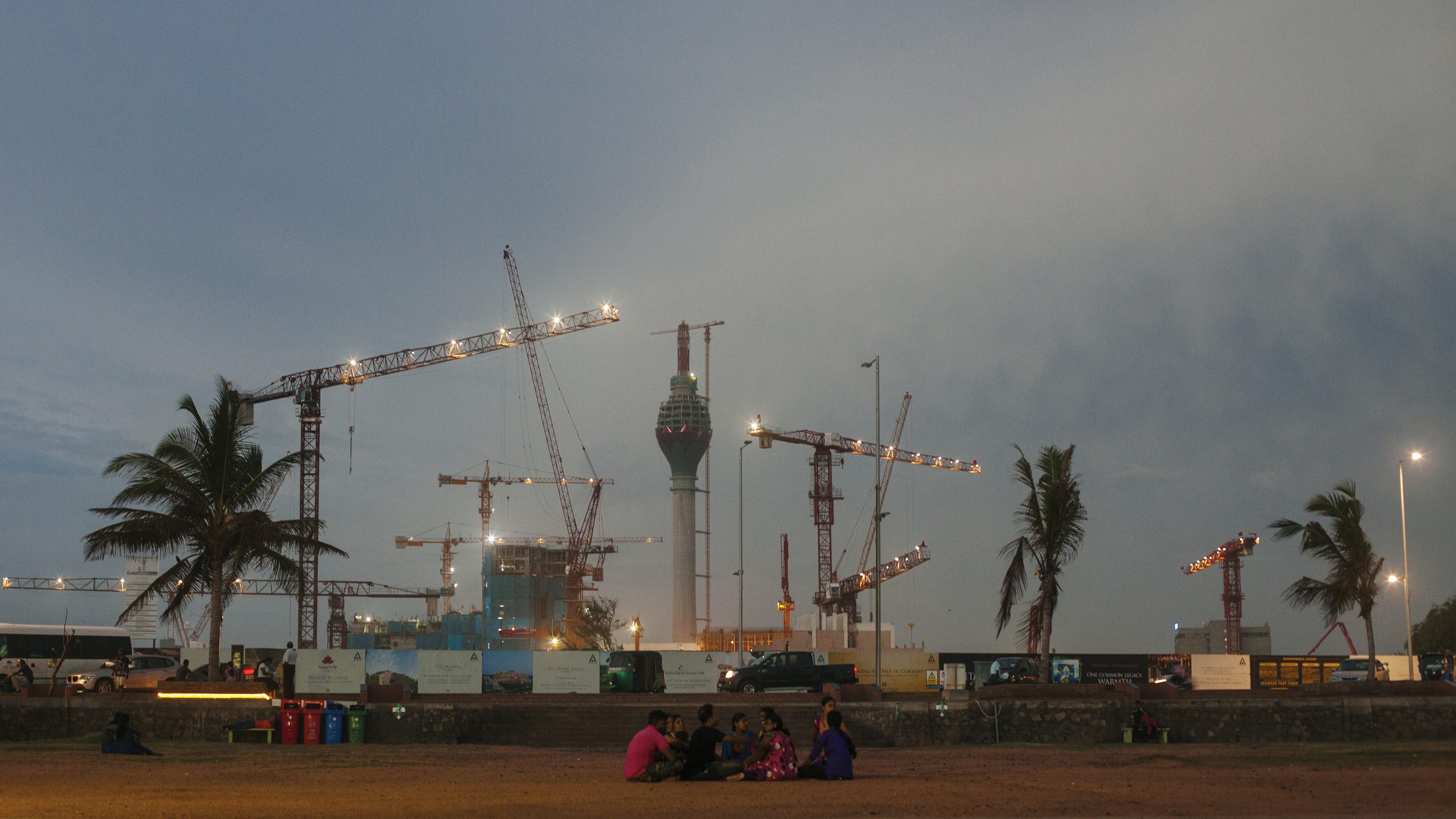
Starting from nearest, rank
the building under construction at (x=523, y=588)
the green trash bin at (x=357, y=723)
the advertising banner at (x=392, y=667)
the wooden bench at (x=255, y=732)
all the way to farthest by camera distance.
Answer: the wooden bench at (x=255, y=732) < the green trash bin at (x=357, y=723) < the advertising banner at (x=392, y=667) < the building under construction at (x=523, y=588)

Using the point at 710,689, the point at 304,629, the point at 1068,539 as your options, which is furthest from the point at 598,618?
the point at 1068,539

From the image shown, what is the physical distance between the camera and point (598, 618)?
123m

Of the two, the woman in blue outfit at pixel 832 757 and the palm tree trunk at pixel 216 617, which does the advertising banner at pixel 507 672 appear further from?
the woman in blue outfit at pixel 832 757

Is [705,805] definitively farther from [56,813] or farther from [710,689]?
[710,689]

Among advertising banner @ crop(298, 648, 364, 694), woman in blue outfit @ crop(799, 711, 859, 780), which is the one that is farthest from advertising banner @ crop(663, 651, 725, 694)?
woman in blue outfit @ crop(799, 711, 859, 780)

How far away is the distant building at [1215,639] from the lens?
104750 mm

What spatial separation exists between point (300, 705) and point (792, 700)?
1349 centimetres

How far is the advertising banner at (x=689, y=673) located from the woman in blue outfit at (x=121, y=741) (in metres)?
16.6

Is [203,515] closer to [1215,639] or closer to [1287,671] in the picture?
[1287,671]

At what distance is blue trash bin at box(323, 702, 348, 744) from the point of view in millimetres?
32188

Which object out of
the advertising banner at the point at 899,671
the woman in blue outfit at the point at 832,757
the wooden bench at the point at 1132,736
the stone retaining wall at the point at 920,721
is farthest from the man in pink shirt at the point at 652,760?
the advertising banner at the point at 899,671

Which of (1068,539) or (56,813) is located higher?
(1068,539)

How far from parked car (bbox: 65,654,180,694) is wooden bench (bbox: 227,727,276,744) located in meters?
10.3

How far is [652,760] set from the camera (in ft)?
62.8
